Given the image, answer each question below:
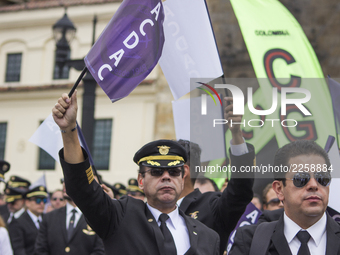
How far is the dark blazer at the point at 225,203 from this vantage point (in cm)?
357

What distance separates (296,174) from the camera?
119 inches

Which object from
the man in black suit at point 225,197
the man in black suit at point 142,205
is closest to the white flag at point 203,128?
the man in black suit at point 225,197

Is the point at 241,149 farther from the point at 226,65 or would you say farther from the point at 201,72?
the point at 226,65

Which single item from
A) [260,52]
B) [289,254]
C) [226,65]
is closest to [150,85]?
[226,65]

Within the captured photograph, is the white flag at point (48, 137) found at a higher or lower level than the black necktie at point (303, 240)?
higher

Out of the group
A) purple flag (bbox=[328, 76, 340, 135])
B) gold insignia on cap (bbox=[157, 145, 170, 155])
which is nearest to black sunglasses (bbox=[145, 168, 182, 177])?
gold insignia on cap (bbox=[157, 145, 170, 155])

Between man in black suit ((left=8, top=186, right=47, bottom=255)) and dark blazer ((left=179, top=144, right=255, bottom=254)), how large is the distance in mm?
4420

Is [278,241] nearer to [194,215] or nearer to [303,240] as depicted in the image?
[303,240]

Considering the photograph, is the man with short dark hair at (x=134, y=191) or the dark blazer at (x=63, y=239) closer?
the dark blazer at (x=63, y=239)

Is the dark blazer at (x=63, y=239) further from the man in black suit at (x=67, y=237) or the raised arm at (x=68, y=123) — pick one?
the raised arm at (x=68, y=123)

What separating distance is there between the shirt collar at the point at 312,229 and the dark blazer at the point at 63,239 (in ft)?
13.2

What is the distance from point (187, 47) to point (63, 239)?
10.4 feet

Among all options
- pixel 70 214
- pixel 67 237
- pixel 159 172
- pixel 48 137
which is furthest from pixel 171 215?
pixel 70 214

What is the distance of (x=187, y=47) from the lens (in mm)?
5137
